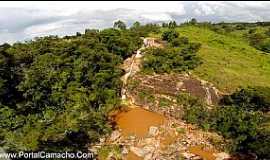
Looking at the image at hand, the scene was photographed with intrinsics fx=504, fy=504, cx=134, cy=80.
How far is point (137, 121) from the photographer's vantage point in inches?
1337

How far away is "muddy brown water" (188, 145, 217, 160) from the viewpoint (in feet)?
101

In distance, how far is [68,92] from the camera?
122 ft

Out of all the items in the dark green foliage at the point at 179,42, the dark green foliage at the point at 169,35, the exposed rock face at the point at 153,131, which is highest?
the dark green foliage at the point at 169,35

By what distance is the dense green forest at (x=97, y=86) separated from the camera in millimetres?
32125

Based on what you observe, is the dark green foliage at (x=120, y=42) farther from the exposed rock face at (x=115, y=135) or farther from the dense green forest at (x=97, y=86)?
the exposed rock face at (x=115, y=135)

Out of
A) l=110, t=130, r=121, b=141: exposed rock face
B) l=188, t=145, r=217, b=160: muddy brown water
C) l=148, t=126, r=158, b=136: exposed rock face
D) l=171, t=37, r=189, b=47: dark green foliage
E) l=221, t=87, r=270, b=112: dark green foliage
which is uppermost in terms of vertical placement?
l=171, t=37, r=189, b=47: dark green foliage

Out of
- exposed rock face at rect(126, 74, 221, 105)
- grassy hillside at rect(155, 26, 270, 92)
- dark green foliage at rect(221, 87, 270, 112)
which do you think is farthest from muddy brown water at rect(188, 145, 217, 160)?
grassy hillside at rect(155, 26, 270, 92)

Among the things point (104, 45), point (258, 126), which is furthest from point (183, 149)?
point (104, 45)

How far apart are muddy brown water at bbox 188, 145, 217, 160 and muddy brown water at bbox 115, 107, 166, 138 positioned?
327cm

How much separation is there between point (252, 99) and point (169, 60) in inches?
301

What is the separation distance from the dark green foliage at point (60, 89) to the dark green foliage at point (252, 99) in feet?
27.8

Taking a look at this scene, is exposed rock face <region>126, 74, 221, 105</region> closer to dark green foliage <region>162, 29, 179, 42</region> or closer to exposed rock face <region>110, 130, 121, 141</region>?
exposed rock face <region>110, 130, 121, 141</region>

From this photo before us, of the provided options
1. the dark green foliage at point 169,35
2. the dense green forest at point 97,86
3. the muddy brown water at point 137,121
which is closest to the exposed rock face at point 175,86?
the dense green forest at point 97,86

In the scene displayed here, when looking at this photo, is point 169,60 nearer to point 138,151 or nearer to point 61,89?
point 61,89
